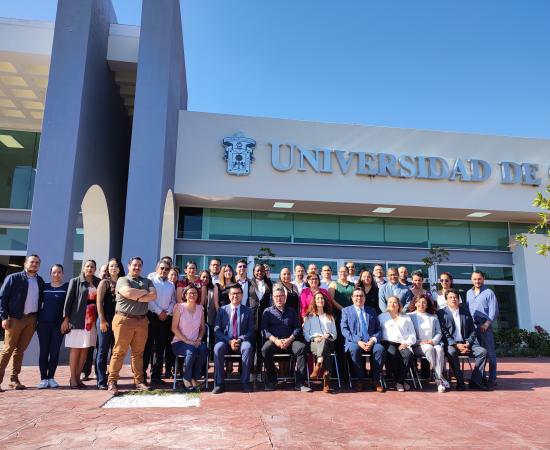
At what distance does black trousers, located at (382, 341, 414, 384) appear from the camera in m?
5.69

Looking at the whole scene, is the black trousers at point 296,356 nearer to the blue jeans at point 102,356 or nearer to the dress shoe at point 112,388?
the dress shoe at point 112,388

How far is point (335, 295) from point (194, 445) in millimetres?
3792

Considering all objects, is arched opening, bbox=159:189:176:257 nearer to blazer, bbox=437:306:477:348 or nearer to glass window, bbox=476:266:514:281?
blazer, bbox=437:306:477:348

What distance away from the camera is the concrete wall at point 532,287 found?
Answer: 13.4m

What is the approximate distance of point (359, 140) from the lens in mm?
12273

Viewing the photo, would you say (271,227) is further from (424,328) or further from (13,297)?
(13,297)

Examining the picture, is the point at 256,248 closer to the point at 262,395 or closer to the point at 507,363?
the point at 507,363

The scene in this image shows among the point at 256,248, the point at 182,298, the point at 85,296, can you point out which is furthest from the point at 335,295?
the point at 256,248

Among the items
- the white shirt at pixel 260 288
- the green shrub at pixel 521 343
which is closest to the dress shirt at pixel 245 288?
the white shirt at pixel 260 288

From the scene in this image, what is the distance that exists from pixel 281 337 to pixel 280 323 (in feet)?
0.61

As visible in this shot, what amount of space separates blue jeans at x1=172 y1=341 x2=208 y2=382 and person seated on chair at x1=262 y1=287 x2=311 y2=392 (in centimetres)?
80

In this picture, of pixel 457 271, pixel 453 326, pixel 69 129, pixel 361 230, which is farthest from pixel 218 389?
pixel 457 271

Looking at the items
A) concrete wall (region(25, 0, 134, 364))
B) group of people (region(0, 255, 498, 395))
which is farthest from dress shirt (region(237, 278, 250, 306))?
concrete wall (region(25, 0, 134, 364))

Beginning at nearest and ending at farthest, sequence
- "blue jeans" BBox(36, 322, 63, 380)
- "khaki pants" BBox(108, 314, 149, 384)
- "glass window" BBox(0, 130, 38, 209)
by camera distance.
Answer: "khaki pants" BBox(108, 314, 149, 384) → "blue jeans" BBox(36, 322, 63, 380) → "glass window" BBox(0, 130, 38, 209)
